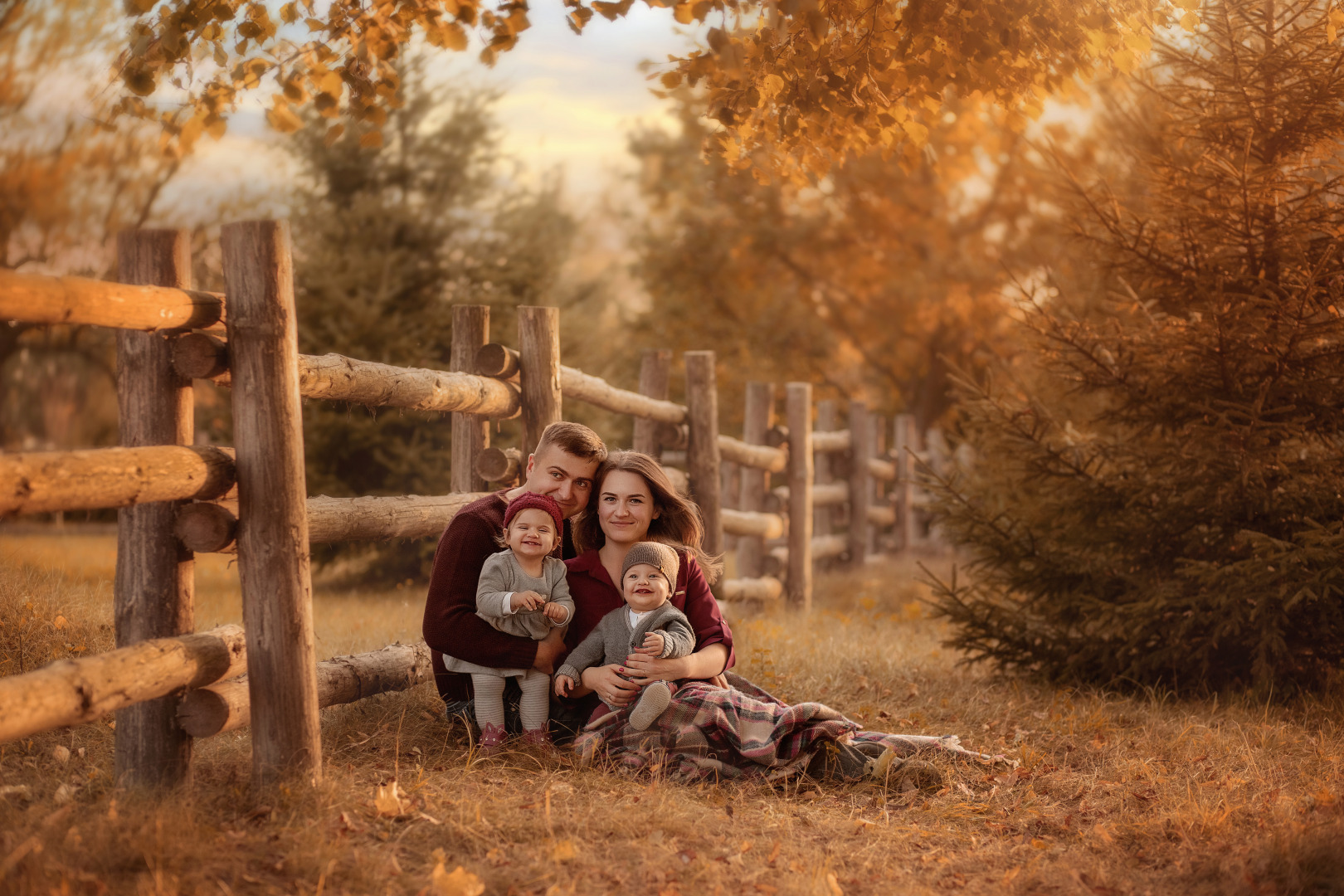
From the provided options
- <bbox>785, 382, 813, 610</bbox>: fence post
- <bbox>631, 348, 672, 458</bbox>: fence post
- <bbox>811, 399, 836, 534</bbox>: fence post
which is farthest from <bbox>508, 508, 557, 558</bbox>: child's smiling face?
<bbox>811, 399, 836, 534</bbox>: fence post

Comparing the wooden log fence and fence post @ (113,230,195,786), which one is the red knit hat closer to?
the wooden log fence

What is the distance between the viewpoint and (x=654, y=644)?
12.2 ft

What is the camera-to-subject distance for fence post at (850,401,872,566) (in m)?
11.5

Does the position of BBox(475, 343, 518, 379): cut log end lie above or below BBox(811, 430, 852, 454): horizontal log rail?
above

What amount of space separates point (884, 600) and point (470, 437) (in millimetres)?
5529

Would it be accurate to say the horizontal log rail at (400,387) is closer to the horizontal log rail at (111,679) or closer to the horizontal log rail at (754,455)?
the horizontal log rail at (111,679)

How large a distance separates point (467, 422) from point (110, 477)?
8.12ft

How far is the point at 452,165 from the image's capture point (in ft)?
31.0

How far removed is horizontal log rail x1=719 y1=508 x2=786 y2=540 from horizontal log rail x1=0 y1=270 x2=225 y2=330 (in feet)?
17.0

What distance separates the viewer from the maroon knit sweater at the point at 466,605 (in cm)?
382

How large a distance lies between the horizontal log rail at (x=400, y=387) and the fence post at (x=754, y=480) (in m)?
4.22

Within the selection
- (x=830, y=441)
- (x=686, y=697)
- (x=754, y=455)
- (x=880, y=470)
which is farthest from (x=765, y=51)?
(x=880, y=470)

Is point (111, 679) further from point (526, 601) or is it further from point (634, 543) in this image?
point (634, 543)

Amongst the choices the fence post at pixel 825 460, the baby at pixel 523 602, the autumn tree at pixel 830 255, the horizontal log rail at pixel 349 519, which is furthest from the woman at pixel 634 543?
the autumn tree at pixel 830 255
